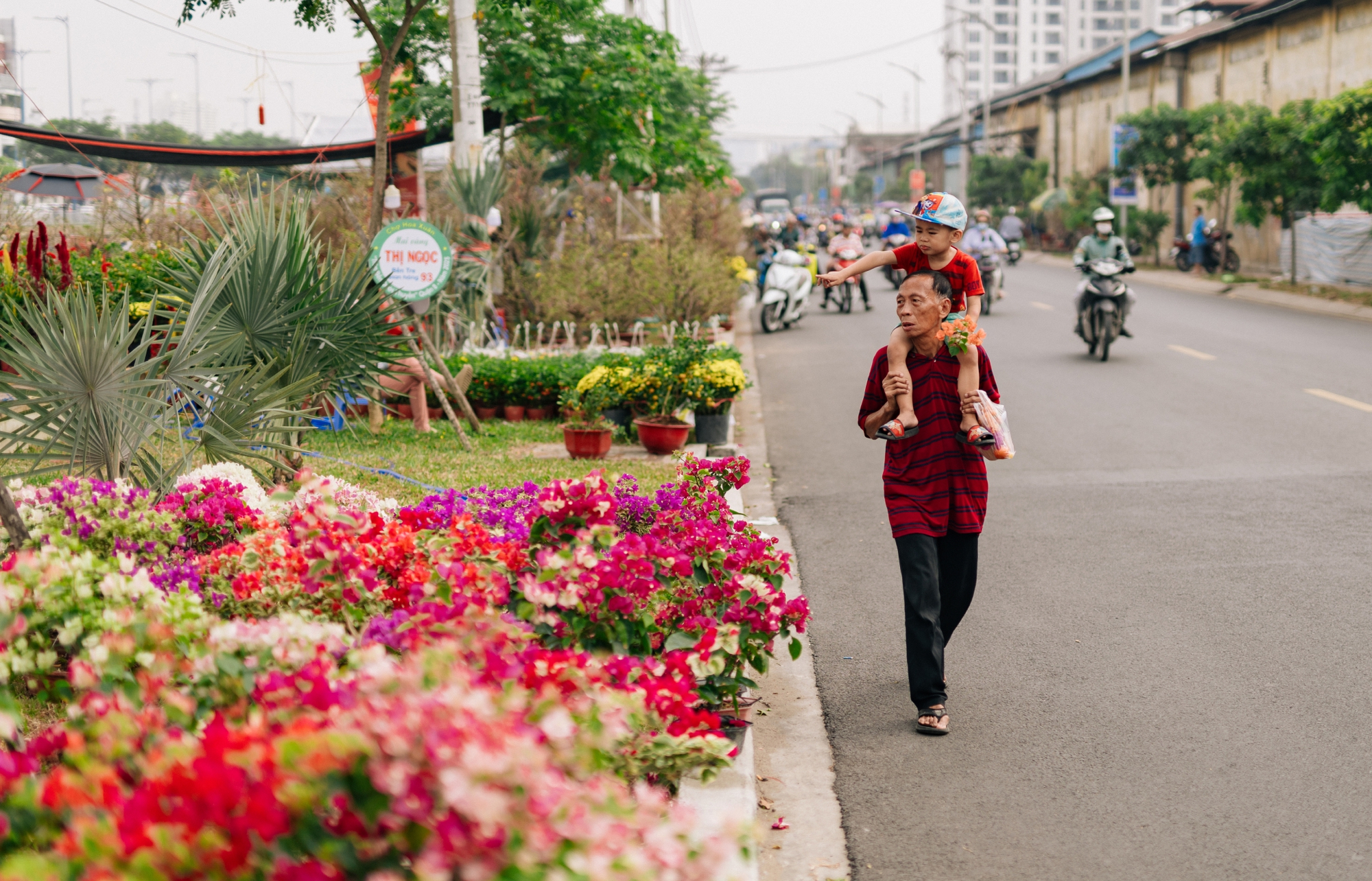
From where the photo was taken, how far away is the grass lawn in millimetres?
8273

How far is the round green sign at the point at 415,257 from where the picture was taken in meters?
9.59

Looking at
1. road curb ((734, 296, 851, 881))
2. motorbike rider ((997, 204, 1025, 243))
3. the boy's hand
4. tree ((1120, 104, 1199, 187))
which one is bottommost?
road curb ((734, 296, 851, 881))

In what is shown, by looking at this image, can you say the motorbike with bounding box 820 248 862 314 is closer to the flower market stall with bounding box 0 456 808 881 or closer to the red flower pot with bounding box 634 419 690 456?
the red flower pot with bounding box 634 419 690 456

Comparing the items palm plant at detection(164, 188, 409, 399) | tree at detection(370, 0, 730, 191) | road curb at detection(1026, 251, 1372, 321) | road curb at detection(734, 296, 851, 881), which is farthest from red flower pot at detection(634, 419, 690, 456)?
road curb at detection(1026, 251, 1372, 321)

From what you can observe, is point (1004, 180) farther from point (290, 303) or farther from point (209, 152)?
point (290, 303)

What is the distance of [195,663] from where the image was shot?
2.78 metres

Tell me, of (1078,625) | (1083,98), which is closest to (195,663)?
(1078,625)

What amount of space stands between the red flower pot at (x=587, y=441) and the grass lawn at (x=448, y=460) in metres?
0.13

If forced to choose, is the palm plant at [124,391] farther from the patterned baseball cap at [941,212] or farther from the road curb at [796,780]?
the patterned baseball cap at [941,212]

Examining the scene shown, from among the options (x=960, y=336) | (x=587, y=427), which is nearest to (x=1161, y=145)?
(x=587, y=427)

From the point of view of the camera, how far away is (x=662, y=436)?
952 centimetres

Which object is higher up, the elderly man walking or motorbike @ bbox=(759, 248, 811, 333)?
motorbike @ bbox=(759, 248, 811, 333)

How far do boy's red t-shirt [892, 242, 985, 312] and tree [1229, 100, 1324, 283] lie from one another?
24.5m

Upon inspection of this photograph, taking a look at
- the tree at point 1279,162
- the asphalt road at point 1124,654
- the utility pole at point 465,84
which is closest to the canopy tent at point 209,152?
the utility pole at point 465,84
